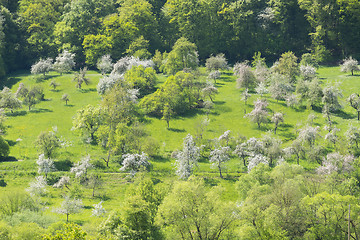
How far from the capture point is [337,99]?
9494cm

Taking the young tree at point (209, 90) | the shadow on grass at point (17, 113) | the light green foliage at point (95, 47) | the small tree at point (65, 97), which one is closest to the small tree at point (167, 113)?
the young tree at point (209, 90)

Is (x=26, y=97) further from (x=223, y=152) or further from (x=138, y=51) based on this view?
(x=223, y=152)

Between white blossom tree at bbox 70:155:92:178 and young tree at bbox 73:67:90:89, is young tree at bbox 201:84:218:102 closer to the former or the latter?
young tree at bbox 73:67:90:89

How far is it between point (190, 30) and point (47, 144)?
62856 millimetres

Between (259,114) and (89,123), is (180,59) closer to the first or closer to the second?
(259,114)

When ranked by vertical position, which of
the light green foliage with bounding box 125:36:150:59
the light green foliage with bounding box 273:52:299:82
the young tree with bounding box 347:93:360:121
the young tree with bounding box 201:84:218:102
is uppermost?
the light green foliage with bounding box 125:36:150:59

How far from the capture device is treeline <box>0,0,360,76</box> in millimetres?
126312

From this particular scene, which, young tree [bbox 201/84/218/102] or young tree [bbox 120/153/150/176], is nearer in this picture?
young tree [bbox 120/153/150/176]

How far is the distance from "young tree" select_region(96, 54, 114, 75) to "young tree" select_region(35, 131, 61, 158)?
126 ft

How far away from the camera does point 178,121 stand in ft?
319

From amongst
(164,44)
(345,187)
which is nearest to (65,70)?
(164,44)

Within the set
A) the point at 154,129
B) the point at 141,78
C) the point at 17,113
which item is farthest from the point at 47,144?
the point at 141,78


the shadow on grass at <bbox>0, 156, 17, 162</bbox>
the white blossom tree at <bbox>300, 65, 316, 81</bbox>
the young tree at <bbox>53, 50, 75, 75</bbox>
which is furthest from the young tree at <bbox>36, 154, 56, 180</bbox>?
the white blossom tree at <bbox>300, 65, 316, 81</bbox>

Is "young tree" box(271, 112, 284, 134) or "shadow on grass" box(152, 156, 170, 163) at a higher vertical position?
"young tree" box(271, 112, 284, 134)
